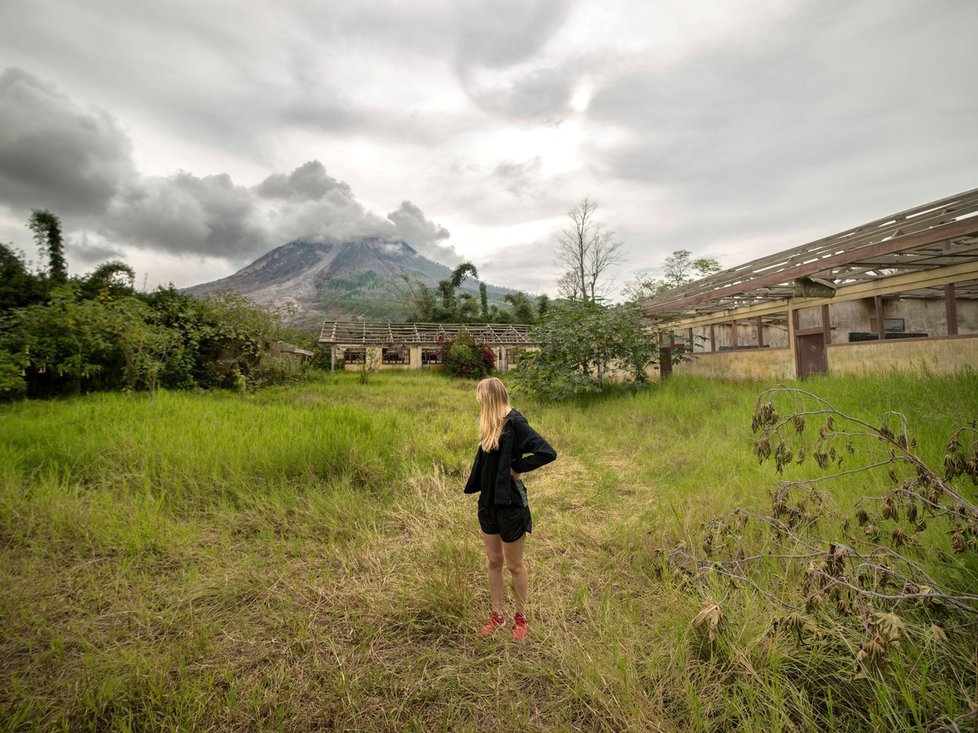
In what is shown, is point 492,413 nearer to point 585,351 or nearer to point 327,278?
point 585,351

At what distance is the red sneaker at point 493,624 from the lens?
104 inches

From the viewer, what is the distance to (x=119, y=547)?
3514 millimetres

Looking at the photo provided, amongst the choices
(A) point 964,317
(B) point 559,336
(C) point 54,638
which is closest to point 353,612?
(C) point 54,638

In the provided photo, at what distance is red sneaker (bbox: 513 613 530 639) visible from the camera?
104 inches

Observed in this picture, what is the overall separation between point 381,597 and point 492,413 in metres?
1.57

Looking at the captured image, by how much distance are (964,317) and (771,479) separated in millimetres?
12885

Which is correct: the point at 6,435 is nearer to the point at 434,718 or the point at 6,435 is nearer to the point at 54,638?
the point at 54,638

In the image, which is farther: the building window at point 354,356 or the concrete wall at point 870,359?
the building window at point 354,356

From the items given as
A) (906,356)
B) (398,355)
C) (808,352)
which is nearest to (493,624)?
(906,356)

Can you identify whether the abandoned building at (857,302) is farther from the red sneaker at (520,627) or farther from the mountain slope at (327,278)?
the mountain slope at (327,278)

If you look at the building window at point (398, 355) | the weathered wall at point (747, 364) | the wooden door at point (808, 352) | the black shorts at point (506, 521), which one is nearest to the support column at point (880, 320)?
the wooden door at point (808, 352)

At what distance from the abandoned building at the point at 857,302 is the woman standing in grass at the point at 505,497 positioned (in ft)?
27.8

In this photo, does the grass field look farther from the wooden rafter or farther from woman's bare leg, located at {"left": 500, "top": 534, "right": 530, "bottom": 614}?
the wooden rafter

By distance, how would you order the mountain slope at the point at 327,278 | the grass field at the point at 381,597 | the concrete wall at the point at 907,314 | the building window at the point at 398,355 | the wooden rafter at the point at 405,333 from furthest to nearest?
1. the mountain slope at the point at 327,278
2. the building window at the point at 398,355
3. the wooden rafter at the point at 405,333
4. the concrete wall at the point at 907,314
5. the grass field at the point at 381,597
